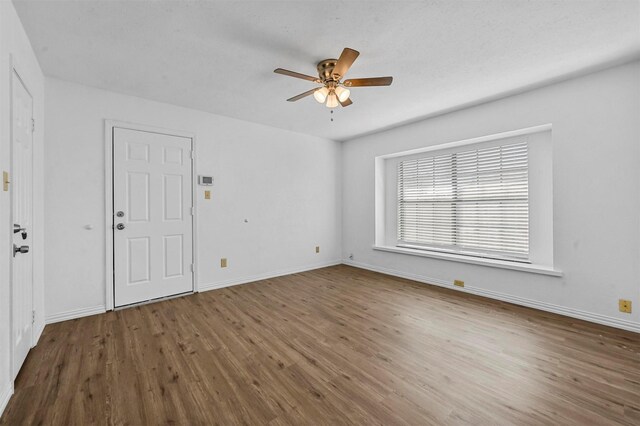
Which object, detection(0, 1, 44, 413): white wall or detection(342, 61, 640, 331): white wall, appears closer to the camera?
detection(0, 1, 44, 413): white wall

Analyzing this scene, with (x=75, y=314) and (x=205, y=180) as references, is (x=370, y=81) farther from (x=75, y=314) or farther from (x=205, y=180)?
(x=75, y=314)

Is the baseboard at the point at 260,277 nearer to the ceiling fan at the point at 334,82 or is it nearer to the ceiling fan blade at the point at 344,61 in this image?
the ceiling fan at the point at 334,82

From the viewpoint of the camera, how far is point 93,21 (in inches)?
78.7

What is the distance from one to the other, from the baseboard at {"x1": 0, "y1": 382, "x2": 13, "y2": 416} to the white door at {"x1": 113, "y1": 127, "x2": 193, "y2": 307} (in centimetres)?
155

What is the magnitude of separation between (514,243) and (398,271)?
171 cm

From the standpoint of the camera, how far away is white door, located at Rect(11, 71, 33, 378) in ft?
6.07

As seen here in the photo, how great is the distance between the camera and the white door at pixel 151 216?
3213 millimetres

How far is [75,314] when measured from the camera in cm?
292

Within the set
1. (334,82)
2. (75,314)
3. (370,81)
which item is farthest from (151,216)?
(370,81)

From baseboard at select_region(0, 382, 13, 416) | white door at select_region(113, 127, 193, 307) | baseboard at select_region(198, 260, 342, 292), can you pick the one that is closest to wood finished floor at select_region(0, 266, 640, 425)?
baseboard at select_region(0, 382, 13, 416)

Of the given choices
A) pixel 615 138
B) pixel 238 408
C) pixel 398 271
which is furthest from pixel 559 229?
pixel 238 408

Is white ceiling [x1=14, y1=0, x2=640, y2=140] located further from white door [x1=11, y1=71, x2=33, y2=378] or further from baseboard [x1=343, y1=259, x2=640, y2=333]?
baseboard [x1=343, y1=259, x2=640, y2=333]

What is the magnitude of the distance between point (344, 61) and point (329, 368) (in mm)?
2316

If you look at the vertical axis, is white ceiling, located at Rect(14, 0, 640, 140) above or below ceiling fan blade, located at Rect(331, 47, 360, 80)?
above
